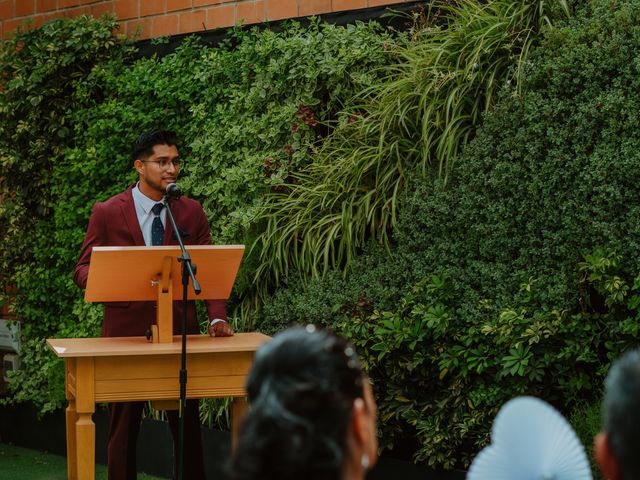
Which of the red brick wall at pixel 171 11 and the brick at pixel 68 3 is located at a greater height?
the brick at pixel 68 3

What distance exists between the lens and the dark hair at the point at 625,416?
145 cm

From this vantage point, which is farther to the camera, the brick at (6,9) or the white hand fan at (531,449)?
the brick at (6,9)

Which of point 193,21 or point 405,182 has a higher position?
point 193,21

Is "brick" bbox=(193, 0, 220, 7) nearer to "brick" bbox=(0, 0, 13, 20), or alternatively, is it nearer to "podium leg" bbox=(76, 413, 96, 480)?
"brick" bbox=(0, 0, 13, 20)

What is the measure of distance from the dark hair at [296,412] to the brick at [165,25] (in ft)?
22.2

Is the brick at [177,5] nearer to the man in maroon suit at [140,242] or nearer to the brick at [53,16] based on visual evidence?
the brick at [53,16]

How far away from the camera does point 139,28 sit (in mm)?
8148

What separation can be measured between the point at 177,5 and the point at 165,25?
17 cm

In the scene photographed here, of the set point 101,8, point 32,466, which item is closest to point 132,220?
point 32,466

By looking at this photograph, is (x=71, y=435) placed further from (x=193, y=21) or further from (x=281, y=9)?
(x=193, y=21)

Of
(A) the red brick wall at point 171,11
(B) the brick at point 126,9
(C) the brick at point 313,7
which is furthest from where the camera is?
(B) the brick at point 126,9

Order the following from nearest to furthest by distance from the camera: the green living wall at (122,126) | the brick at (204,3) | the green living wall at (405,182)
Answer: the green living wall at (405,182) → the green living wall at (122,126) → the brick at (204,3)

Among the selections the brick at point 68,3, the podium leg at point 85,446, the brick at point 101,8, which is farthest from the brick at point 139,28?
the podium leg at point 85,446

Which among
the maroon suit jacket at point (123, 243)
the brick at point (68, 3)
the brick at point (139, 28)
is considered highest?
the brick at point (68, 3)
